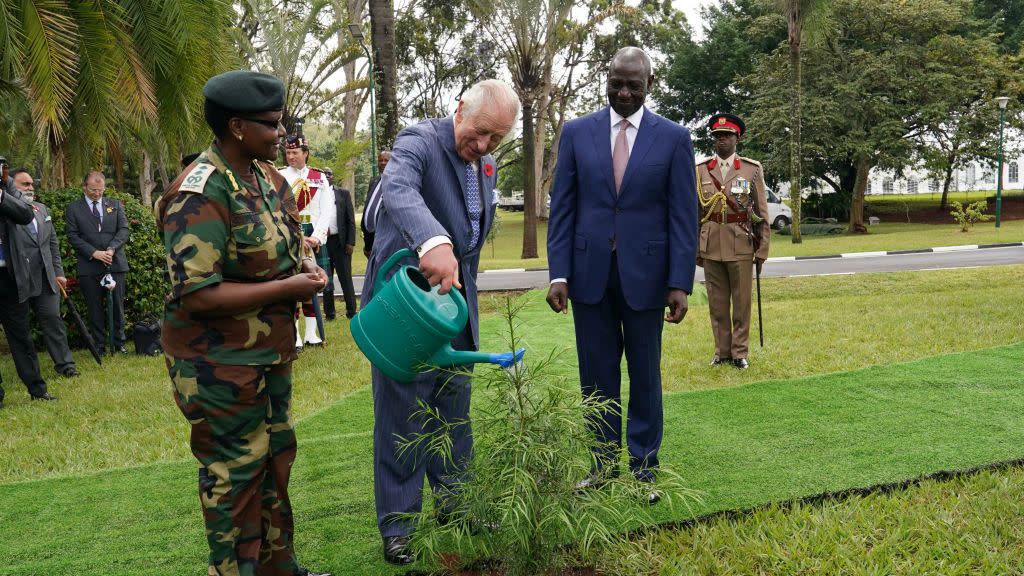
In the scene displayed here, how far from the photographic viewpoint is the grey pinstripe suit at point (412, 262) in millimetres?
2945

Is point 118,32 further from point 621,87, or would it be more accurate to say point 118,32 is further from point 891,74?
point 891,74

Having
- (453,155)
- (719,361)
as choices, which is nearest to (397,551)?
(453,155)

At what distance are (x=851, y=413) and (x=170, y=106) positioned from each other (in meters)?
8.92

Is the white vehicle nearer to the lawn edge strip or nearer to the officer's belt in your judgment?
the officer's belt

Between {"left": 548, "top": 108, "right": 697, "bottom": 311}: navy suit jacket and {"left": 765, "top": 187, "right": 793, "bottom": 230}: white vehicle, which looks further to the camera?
{"left": 765, "top": 187, "right": 793, "bottom": 230}: white vehicle

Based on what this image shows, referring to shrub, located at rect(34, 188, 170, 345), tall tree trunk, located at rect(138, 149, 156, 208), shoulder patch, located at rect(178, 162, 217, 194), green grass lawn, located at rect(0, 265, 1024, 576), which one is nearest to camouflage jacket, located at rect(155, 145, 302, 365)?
shoulder patch, located at rect(178, 162, 217, 194)

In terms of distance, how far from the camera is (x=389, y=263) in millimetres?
2789

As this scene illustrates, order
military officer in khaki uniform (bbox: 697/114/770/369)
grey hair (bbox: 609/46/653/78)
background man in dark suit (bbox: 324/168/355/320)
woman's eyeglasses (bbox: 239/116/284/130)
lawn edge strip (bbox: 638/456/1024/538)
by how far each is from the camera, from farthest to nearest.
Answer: background man in dark suit (bbox: 324/168/355/320) < military officer in khaki uniform (bbox: 697/114/770/369) < grey hair (bbox: 609/46/653/78) < lawn edge strip (bbox: 638/456/1024/538) < woman's eyeglasses (bbox: 239/116/284/130)

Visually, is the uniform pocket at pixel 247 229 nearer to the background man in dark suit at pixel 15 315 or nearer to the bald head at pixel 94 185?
the background man in dark suit at pixel 15 315

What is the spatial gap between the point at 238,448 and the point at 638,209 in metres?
1.97

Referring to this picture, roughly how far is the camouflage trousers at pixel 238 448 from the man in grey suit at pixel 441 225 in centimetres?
46

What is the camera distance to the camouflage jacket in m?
2.25

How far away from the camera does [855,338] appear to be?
7.25 meters

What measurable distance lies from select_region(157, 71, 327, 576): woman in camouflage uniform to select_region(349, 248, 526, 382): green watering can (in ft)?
0.71
